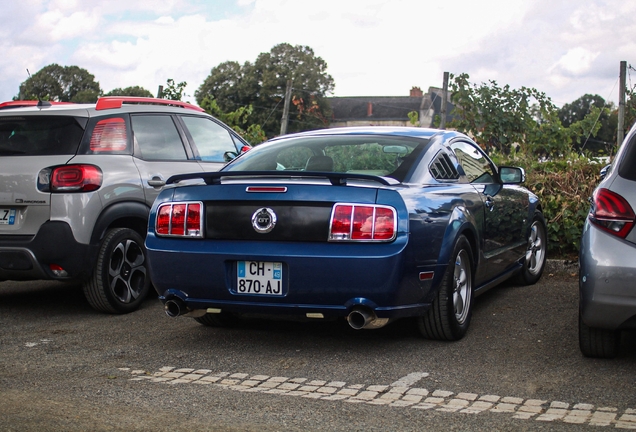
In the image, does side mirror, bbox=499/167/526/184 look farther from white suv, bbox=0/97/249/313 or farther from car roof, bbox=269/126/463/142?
white suv, bbox=0/97/249/313

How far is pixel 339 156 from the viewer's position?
585 cm

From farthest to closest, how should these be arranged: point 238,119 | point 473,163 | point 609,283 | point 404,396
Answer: point 238,119
point 473,163
point 609,283
point 404,396

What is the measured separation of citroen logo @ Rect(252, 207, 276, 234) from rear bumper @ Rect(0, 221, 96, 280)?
6.88 ft

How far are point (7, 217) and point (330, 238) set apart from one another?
9.78ft

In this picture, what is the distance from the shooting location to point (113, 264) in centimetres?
706

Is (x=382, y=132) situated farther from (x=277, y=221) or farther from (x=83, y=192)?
(x=83, y=192)

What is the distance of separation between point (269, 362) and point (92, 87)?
8786cm

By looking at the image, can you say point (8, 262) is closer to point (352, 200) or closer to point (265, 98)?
point (352, 200)

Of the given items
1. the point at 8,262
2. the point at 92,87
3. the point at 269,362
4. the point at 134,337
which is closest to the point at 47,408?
the point at 269,362

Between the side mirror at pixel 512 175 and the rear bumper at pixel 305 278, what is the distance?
2.12 m

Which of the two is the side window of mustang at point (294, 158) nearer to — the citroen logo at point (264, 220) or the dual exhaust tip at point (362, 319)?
the citroen logo at point (264, 220)

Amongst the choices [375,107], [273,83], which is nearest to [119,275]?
[273,83]

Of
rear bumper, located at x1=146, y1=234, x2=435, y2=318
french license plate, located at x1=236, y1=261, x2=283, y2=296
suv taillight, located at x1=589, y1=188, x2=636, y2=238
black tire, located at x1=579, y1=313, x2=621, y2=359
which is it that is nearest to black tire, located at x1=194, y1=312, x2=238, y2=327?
rear bumper, located at x1=146, y1=234, x2=435, y2=318

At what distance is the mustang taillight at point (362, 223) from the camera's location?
496 centimetres
